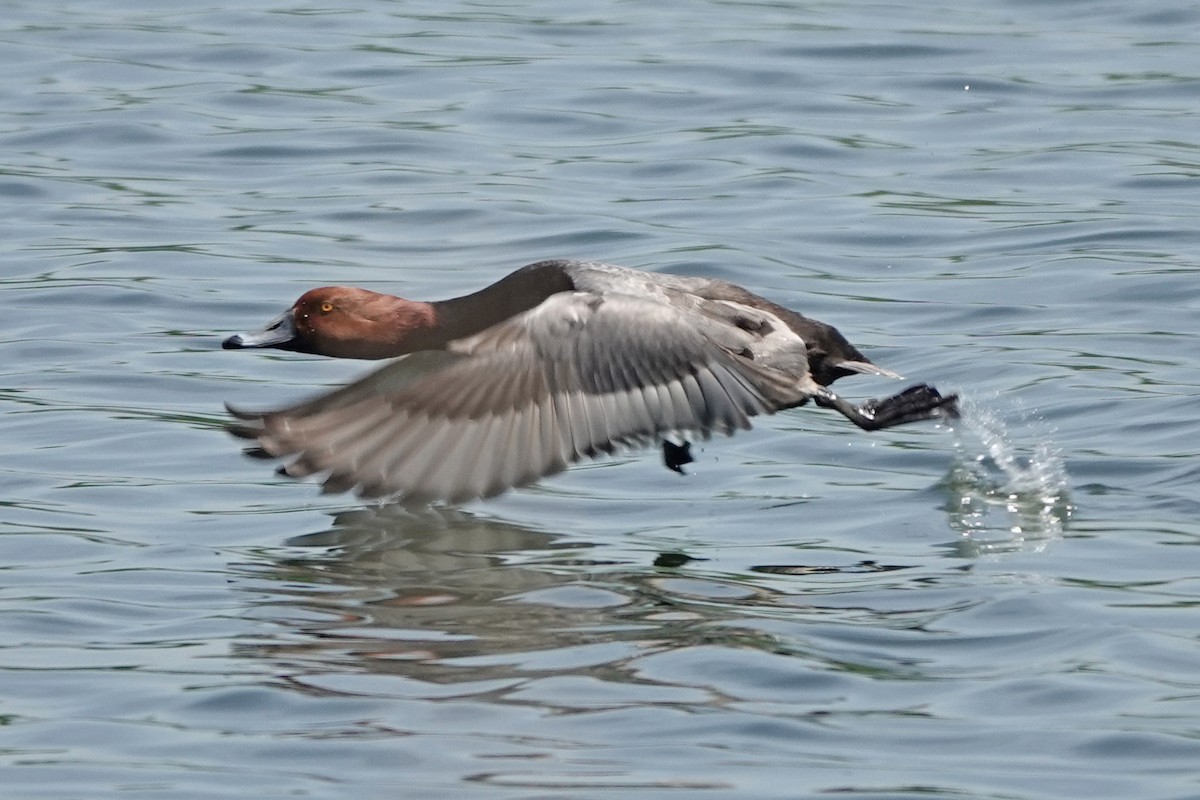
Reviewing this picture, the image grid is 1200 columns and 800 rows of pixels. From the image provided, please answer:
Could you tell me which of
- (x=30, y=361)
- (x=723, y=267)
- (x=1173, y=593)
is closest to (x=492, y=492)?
(x=1173, y=593)

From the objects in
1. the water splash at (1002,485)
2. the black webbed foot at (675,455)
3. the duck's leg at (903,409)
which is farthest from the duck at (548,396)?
the water splash at (1002,485)

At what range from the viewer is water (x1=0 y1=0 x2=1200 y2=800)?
4949mm

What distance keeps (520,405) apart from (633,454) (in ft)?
4.72

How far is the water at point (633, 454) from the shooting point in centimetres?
495

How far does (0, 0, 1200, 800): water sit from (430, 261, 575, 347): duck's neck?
606 mm

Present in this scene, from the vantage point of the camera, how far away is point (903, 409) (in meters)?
7.37

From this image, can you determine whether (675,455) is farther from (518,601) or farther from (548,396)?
(518,601)

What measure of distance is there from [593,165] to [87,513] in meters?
5.20

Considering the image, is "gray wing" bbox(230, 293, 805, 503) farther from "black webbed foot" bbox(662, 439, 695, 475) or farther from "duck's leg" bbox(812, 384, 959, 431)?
"duck's leg" bbox(812, 384, 959, 431)

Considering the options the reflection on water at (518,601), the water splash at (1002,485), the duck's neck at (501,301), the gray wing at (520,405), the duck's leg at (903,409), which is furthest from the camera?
the duck's leg at (903,409)

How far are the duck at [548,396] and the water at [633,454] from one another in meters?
0.34

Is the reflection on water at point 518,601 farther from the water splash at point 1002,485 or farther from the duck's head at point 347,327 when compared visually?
the duck's head at point 347,327

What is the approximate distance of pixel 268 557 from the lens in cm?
636

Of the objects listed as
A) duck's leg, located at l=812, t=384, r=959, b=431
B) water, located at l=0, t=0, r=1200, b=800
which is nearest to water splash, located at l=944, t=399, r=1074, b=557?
water, located at l=0, t=0, r=1200, b=800
